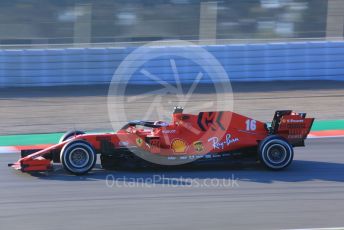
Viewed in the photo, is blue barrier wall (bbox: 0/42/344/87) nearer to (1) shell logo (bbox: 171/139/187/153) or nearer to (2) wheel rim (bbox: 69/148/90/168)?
(1) shell logo (bbox: 171/139/187/153)

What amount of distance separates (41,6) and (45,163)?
1429 cm

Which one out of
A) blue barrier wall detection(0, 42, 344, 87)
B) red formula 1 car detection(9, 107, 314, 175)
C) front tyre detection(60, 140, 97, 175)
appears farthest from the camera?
blue barrier wall detection(0, 42, 344, 87)

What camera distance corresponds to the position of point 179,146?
Result: 28.2ft

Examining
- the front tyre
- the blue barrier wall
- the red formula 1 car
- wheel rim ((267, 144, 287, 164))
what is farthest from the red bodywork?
the blue barrier wall

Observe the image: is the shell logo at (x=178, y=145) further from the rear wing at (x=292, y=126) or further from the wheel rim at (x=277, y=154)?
the rear wing at (x=292, y=126)

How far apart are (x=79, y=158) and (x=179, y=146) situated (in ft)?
4.34

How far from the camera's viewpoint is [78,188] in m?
7.87

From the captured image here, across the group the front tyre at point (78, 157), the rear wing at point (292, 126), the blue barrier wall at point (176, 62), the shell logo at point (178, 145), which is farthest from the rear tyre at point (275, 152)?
the blue barrier wall at point (176, 62)

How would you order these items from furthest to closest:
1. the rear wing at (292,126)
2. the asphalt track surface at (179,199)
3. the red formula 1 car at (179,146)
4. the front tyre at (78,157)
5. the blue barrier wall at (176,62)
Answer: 1. the blue barrier wall at (176,62)
2. the rear wing at (292,126)
3. the red formula 1 car at (179,146)
4. the front tyre at (78,157)
5. the asphalt track surface at (179,199)

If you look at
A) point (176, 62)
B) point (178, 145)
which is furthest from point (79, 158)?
point (176, 62)

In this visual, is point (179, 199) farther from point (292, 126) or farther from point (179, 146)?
point (292, 126)

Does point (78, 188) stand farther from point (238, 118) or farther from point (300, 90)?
point (300, 90)

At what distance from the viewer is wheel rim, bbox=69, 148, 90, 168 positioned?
841cm

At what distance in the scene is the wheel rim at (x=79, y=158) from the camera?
8406 millimetres
